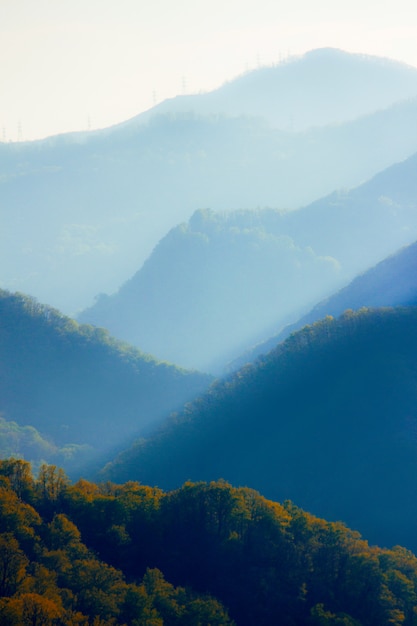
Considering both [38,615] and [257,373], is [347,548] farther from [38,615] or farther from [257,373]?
[257,373]

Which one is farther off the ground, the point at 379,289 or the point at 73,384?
the point at 379,289

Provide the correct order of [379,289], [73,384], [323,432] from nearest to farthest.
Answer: [323,432] → [379,289] → [73,384]

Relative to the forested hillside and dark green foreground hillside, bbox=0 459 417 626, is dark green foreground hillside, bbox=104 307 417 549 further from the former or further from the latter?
the forested hillside

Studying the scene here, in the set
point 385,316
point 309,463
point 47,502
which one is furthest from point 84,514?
point 385,316

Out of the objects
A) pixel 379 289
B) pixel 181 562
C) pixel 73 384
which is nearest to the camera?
pixel 181 562

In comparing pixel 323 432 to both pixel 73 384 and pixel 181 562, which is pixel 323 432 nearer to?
pixel 181 562

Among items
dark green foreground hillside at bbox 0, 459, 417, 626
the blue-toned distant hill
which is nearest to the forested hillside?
the blue-toned distant hill

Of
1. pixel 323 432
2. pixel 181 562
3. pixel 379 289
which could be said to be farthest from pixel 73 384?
pixel 181 562
